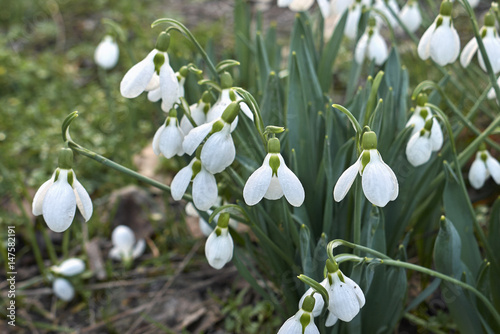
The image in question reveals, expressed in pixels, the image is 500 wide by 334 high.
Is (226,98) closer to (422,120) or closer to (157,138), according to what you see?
(157,138)

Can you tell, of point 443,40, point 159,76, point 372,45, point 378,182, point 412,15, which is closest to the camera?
point 378,182

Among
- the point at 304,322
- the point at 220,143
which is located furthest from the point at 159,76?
the point at 304,322

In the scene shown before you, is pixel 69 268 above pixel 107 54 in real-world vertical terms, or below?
below

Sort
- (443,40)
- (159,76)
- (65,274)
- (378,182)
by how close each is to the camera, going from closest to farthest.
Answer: (378,182) → (159,76) → (443,40) → (65,274)

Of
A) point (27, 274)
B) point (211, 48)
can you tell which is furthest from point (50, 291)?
point (211, 48)

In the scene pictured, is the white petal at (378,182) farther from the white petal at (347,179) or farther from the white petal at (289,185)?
the white petal at (289,185)

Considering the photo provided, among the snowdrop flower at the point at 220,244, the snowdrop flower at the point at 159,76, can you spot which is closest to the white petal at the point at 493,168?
the snowdrop flower at the point at 220,244
